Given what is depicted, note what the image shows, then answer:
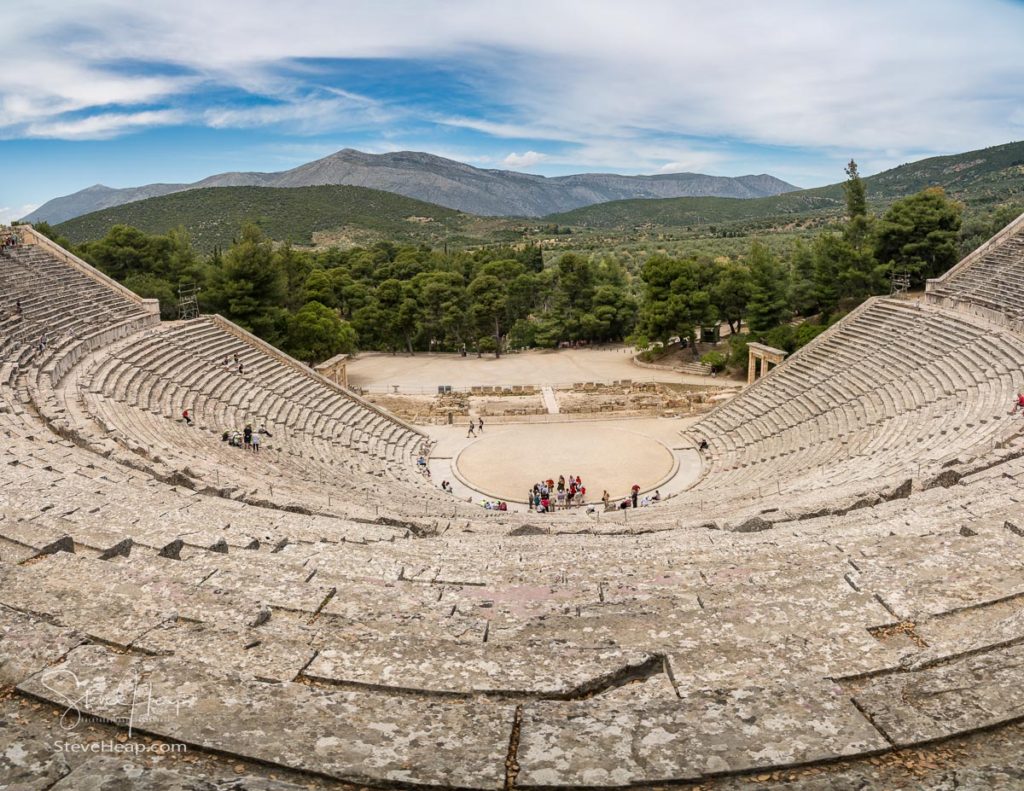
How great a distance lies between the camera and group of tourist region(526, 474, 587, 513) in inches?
734

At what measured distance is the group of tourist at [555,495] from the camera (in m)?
18.6

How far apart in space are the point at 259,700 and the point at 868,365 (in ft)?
78.7

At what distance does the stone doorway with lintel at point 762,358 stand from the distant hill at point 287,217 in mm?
63445

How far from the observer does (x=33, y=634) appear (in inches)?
149

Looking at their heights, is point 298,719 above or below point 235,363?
above

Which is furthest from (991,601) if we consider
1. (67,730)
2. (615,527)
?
(615,527)

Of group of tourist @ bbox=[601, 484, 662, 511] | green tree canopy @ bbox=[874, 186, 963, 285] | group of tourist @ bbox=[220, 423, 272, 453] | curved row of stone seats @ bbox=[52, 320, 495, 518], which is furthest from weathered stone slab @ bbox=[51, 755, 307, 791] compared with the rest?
green tree canopy @ bbox=[874, 186, 963, 285]

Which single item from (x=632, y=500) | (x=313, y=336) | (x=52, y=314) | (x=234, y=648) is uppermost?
Result: (x=52, y=314)

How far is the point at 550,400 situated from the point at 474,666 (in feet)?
90.2

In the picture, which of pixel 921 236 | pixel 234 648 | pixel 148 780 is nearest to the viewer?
pixel 148 780

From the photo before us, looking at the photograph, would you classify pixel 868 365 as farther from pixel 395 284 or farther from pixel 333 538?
pixel 395 284

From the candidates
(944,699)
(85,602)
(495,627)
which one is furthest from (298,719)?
(944,699)

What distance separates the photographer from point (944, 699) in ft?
10.4
